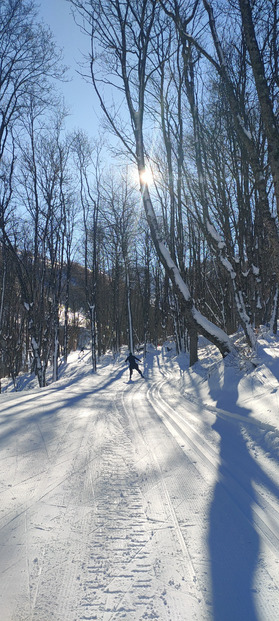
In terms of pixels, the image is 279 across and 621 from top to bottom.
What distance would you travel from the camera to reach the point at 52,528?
2736mm

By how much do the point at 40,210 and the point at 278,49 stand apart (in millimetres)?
12493

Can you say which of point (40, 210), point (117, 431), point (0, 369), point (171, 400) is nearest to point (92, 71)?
point (40, 210)

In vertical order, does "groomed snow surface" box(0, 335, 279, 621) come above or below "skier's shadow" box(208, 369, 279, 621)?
above

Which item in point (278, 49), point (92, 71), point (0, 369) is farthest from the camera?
point (0, 369)

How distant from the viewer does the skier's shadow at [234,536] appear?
6.51ft

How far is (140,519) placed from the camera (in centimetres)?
286

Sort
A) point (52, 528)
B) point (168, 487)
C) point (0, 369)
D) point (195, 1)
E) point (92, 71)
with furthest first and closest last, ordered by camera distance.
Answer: point (0, 369), point (92, 71), point (195, 1), point (168, 487), point (52, 528)

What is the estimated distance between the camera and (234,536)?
263 cm

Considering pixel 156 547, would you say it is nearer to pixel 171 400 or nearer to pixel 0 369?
pixel 171 400

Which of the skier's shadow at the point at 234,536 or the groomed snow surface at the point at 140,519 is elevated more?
the groomed snow surface at the point at 140,519

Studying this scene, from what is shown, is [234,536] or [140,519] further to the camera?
[140,519]

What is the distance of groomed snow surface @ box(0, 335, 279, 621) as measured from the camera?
200 cm

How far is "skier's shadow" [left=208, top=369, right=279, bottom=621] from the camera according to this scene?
1.99m

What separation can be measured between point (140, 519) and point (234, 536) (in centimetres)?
71
